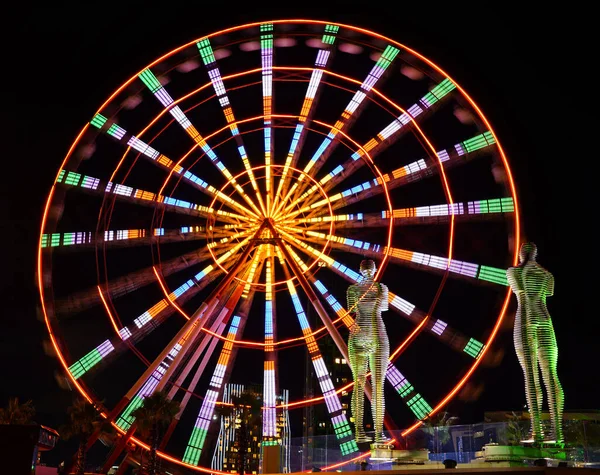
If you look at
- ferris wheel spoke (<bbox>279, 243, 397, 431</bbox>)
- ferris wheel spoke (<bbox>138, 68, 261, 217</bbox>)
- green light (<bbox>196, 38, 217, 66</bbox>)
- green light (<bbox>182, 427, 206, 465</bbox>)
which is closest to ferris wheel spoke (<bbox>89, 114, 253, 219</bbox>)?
ferris wheel spoke (<bbox>138, 68, 261, 217</bbox>)

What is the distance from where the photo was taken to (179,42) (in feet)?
75.8

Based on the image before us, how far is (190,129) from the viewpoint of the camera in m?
24.1

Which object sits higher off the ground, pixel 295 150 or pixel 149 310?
pixel 295 150

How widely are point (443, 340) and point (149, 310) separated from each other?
363 inches

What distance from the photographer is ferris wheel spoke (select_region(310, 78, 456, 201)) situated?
22.5 m


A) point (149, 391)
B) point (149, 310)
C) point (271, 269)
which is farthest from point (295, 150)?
point (149, 391)

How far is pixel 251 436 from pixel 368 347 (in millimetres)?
29168

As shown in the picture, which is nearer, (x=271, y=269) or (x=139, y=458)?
(x=139, y=458)

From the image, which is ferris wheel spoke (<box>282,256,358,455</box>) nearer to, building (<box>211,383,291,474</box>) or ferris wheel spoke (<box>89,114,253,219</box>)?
building (<box>211,383,291,474</box>)

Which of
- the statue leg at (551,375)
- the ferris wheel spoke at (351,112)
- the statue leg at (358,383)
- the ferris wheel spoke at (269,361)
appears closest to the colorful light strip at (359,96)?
the ferris wheel spoke at (351,112)

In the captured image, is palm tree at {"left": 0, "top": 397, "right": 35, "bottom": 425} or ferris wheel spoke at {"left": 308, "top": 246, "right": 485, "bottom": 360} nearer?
ferris wheel spoke at {"left": 308, "top": 246, "right": 485, "bottom": 360}

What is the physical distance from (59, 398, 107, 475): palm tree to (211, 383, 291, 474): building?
424 centimetres

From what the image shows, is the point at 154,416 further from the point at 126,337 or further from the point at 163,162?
the point at 163,162

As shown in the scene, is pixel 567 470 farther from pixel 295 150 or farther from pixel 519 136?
pixel 295 150
